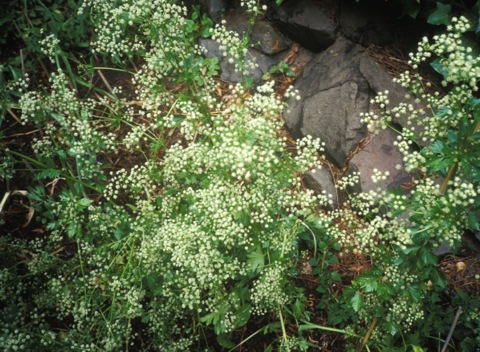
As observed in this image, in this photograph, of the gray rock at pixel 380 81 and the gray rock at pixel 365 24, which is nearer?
the gray rock at pixel 380 81

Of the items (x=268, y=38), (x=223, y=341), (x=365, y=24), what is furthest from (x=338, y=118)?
→ (x=223, y=341)

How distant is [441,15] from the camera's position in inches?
154

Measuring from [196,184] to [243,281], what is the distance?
1.10 m

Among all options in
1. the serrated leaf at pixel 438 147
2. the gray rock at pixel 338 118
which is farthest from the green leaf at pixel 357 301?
the gray rock at pixel 338 118

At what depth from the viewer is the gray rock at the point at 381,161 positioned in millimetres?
4324

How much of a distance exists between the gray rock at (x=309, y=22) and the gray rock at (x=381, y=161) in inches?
54.3

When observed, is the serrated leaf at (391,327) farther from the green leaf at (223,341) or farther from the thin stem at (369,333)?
the green leaf at (223,341)

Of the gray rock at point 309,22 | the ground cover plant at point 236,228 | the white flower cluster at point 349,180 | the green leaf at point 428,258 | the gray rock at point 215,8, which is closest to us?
the green leaf at point 428,258

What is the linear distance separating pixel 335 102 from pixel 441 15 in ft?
4.30

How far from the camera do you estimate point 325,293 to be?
4332mm

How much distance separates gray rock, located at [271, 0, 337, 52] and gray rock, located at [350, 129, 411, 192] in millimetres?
1379

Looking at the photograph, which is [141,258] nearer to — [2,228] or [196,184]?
[196,184]

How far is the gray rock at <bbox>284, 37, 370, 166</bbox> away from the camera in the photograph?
14.8ft

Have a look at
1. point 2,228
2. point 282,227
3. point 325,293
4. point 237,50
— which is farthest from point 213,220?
point 2,228
